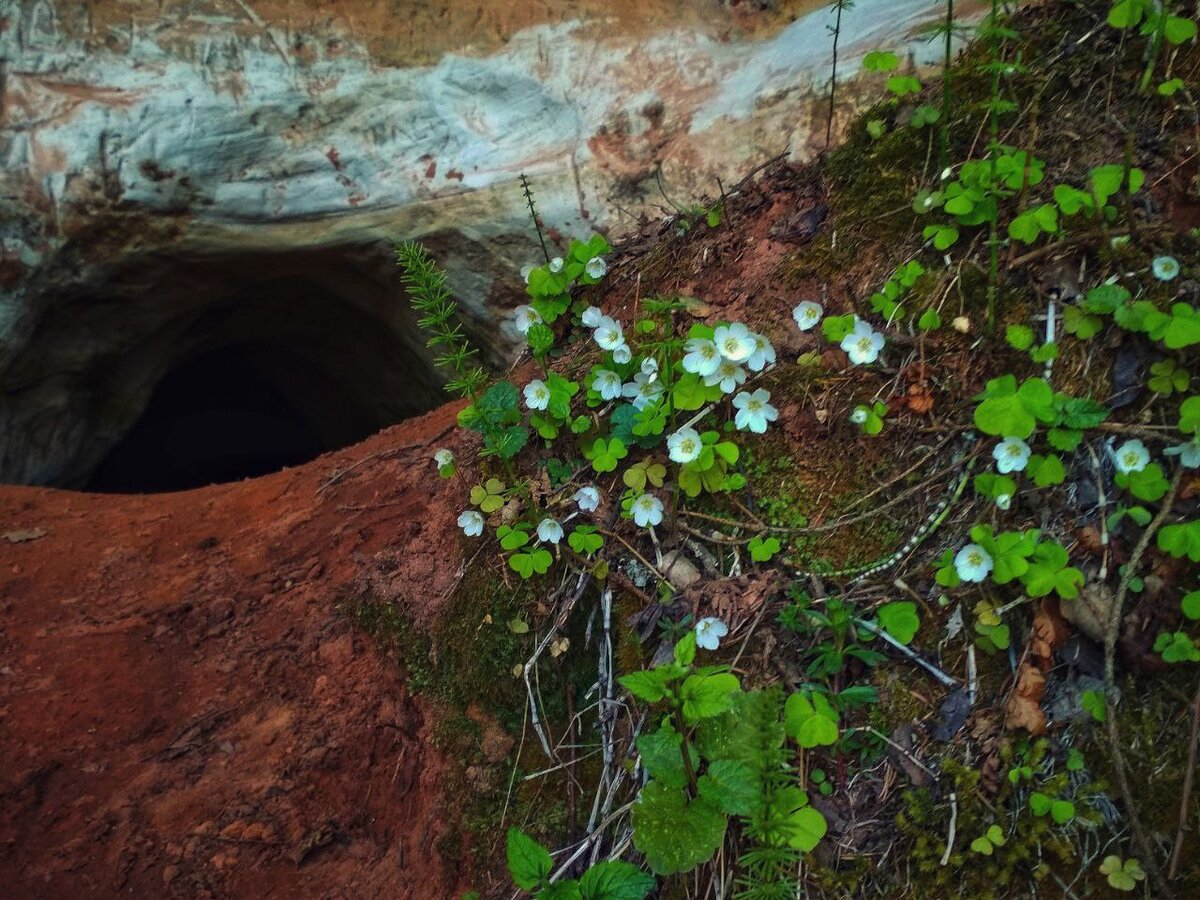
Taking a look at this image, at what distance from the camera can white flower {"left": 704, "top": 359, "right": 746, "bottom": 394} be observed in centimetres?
210

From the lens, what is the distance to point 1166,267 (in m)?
1.85

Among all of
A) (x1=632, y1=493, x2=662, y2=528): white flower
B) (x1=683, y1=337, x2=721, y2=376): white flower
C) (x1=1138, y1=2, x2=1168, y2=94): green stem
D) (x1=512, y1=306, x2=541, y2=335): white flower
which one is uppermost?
(x1=1138, y1=2, x2=1168, y2=94): green stem

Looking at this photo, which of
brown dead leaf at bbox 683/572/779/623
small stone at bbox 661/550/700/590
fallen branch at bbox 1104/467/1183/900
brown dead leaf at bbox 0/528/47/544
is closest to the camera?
fallen branch at bbox 1104/467/1183/900

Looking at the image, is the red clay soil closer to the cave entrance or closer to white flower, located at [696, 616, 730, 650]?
white flower, located at [696, 616, 730, 650]

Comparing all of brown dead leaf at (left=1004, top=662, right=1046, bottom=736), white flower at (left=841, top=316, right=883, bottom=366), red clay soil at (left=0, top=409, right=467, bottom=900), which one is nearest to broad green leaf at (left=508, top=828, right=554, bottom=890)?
red clay soil at (left=0, top=409, right=467, bottom=900)

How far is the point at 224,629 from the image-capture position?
249 cm

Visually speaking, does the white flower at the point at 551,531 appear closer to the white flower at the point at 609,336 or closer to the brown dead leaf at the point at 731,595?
the brown dead leaf at the point at 731,595

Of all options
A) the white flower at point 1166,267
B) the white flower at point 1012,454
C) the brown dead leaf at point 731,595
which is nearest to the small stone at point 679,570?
the brown dead leaf at point 731,595

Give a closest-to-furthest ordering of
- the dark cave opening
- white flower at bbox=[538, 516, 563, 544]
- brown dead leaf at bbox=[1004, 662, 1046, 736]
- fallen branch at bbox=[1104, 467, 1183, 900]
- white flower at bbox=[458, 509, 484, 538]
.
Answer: fallen branch at bbox=[1104, 467, 1183, 900]
brown dead leaf at bbox=[1004, 662, 1046, 736]
white flower at bbox=[538, 516, 563, 544]
white flower at bbox=[458, 509, 484, 538]
the dark cave opening

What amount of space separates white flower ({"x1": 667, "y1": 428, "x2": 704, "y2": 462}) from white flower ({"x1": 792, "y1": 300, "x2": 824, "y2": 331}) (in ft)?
1.33

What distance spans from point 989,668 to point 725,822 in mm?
624

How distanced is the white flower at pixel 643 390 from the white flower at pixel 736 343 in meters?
0.20

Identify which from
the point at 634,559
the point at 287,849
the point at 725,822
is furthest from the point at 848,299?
the point at 287,849

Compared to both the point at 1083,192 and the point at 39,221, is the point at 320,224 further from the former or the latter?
the point at 1083,192
